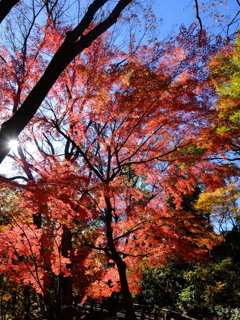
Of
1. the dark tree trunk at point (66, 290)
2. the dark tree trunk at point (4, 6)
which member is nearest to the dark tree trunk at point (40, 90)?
the dark tree trunk at point (4, 6)

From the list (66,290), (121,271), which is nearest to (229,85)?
(121,271)

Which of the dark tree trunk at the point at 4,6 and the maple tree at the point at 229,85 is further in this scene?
the maple tree at the point at 229,85

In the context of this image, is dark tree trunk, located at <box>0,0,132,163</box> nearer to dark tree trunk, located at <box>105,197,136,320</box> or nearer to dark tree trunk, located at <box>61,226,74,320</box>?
dark tree trunk, located at <box>105,197,136,320</box>

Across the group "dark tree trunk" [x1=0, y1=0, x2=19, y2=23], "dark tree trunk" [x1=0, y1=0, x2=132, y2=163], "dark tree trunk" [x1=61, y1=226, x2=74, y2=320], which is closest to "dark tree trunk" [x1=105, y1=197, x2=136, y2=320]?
"dark tree trunk" [x1=61, y1=226, x2=74, y2=320]

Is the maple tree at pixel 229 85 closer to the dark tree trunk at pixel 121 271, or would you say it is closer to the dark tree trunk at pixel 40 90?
the dark tree trunk at pixel 121 271

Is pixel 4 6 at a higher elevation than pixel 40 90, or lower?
higher

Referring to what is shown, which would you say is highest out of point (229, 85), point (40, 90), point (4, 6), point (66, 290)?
point (229, 85)

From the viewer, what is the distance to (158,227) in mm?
7262

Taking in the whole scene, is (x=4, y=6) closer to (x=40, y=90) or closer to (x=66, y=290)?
(x=40, y=90)

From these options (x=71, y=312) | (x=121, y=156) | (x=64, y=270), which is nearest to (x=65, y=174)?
(x=121, y=156)

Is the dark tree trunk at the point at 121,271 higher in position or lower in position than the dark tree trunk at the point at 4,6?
lower

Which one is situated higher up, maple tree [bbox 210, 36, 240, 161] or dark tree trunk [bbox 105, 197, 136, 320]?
maple tree [bbox 210, 36, 240, 161]

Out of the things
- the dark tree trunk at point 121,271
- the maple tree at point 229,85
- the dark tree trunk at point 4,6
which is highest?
the maple tree at point 229,85

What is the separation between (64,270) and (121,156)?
422cm
